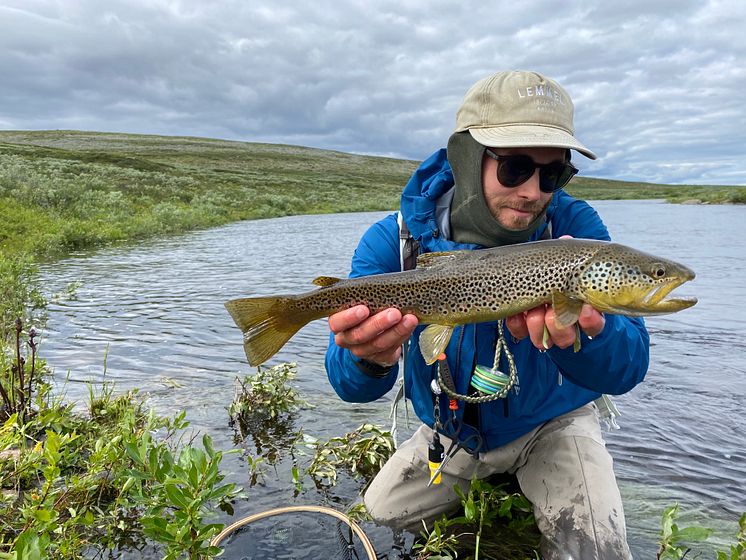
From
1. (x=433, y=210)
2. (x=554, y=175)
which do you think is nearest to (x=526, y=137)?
(x=554, y=175)

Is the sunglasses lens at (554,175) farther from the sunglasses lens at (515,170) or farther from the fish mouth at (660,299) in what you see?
the fish mouth at (660,299)

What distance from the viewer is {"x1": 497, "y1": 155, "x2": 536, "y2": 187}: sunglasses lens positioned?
3.82m

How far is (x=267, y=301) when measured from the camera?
3.57 metres

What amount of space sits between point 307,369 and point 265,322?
16.9 ft

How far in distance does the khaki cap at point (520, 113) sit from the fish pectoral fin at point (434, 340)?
1282mm

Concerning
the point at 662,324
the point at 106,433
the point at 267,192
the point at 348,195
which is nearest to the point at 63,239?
the point at 106,433

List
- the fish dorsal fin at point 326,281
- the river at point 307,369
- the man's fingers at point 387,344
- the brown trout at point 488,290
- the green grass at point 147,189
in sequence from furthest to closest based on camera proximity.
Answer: the green grass at point 147,189
the river at point 307,369
the fish dorsal fin at point 326,281
the man's fingers at point 387,344
the brown trout at point 488,290

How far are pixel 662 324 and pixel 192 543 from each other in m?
11.0

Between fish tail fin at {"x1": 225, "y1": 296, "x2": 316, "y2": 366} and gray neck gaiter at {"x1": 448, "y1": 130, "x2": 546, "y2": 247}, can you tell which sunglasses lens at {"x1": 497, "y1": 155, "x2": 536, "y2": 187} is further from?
fish tail fin at {"x1": 225, "y1": 296, "x2": 316, "y2": 366}

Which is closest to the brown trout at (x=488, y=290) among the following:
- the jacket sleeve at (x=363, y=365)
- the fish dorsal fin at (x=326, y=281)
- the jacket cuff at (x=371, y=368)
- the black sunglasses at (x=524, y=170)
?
the fish dorsal fin at (x=326, y=281)

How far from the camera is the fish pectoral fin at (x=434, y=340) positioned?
3607 mm

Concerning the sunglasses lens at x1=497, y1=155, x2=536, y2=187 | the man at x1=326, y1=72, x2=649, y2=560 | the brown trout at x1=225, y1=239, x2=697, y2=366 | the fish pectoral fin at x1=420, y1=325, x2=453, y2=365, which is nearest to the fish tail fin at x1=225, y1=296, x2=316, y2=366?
the brown trout at x1=225, y1=239, x2=697, y2=366

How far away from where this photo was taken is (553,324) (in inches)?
129

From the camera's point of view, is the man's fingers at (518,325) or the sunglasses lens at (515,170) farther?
the sunglasses lens at (515,170)
